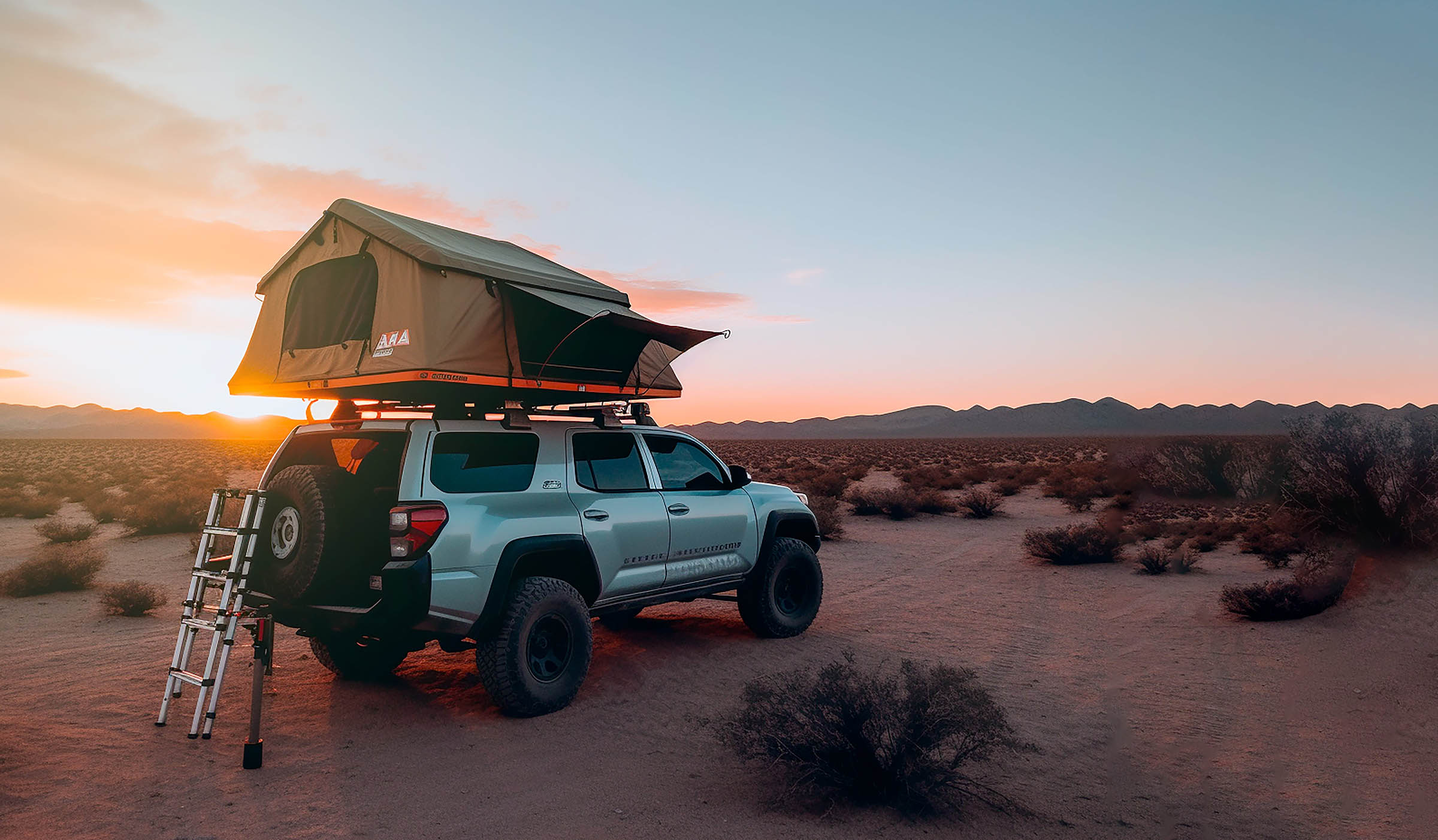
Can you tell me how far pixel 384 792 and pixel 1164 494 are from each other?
2052 centimetres

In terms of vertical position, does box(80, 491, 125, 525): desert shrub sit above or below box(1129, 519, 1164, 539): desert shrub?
above

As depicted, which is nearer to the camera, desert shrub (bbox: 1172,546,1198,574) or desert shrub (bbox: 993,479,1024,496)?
desert shrub (bbox: 1172,546,1198,574)

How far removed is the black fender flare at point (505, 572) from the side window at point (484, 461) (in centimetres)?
39

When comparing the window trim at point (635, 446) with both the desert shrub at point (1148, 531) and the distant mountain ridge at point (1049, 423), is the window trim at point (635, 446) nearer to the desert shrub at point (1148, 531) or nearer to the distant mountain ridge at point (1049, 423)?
the desert shrub at point (1148, 531)

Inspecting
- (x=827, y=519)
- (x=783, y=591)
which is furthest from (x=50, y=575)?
(x=827, y=519)

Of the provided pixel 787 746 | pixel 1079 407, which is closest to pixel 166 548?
pixel 787 746

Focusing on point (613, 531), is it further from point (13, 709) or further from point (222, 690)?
point (13, 709)

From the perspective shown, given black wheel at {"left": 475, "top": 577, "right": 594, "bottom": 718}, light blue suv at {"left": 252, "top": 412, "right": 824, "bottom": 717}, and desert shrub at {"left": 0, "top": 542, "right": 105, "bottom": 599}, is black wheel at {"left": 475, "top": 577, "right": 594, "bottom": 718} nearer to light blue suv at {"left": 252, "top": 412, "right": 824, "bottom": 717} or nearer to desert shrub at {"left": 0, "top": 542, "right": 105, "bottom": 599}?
light blue suv at {"left": 252, "top": 412, "right": 824, "bottom": 717}

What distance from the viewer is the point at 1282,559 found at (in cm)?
1105

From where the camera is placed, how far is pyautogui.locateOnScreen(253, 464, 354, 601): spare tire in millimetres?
5305

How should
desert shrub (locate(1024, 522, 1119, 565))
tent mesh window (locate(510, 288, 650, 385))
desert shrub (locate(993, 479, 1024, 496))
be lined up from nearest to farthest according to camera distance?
tent mesh window (locate(510, 288, 650, 385)), desert shrub (locate(1024, 522, 1119, 565)), desert shrub (locate(993, 479, 1024, 496))

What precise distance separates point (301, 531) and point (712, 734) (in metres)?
2.96

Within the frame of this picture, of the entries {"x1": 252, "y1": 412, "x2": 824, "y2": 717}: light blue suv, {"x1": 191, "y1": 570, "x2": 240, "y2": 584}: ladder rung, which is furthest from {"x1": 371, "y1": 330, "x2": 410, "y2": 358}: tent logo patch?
{"x1": 191, "y1": 570, "x2": 240, "y2": 584}: ladder rung

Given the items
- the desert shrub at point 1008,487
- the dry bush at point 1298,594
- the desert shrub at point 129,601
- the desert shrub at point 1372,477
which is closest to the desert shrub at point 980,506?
the desert shrub at point 1008,487
